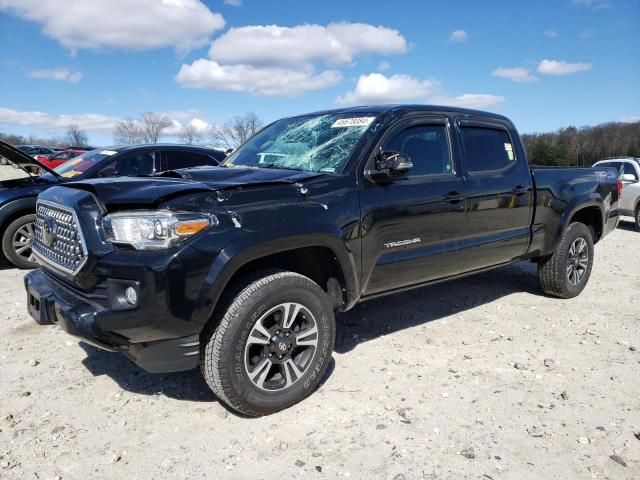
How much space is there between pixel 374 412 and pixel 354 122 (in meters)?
2.13

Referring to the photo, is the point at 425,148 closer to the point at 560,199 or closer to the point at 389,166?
the point at 389,166

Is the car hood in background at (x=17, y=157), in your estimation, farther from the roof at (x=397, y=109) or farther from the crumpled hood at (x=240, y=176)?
the roof at (x=397, y=109)

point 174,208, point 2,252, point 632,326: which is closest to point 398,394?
point 174,208

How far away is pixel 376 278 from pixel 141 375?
1832 millimetres

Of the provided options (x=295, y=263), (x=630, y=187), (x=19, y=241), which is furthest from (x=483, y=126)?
(x=630, y=187)

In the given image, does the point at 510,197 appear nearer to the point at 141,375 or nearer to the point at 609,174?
the point at 609,174

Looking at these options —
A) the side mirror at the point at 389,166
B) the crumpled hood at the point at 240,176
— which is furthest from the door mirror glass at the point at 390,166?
the crumpled hood at the point at 240,176

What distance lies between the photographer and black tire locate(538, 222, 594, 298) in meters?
5.40

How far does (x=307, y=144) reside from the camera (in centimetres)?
397

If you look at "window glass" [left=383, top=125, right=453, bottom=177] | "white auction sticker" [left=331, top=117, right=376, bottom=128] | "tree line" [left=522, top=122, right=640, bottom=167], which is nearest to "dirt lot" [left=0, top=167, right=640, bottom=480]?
"window glass" [left=383, top=125, right=453, bottom=177]

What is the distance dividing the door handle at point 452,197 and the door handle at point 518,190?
0.83 meters

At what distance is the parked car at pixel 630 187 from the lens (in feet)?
38.1

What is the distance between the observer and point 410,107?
13.2ft

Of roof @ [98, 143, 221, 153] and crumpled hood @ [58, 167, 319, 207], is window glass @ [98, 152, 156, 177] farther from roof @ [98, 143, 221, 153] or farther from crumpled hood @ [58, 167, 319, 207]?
crumpled hood @ [58, 167, 319, 207]
